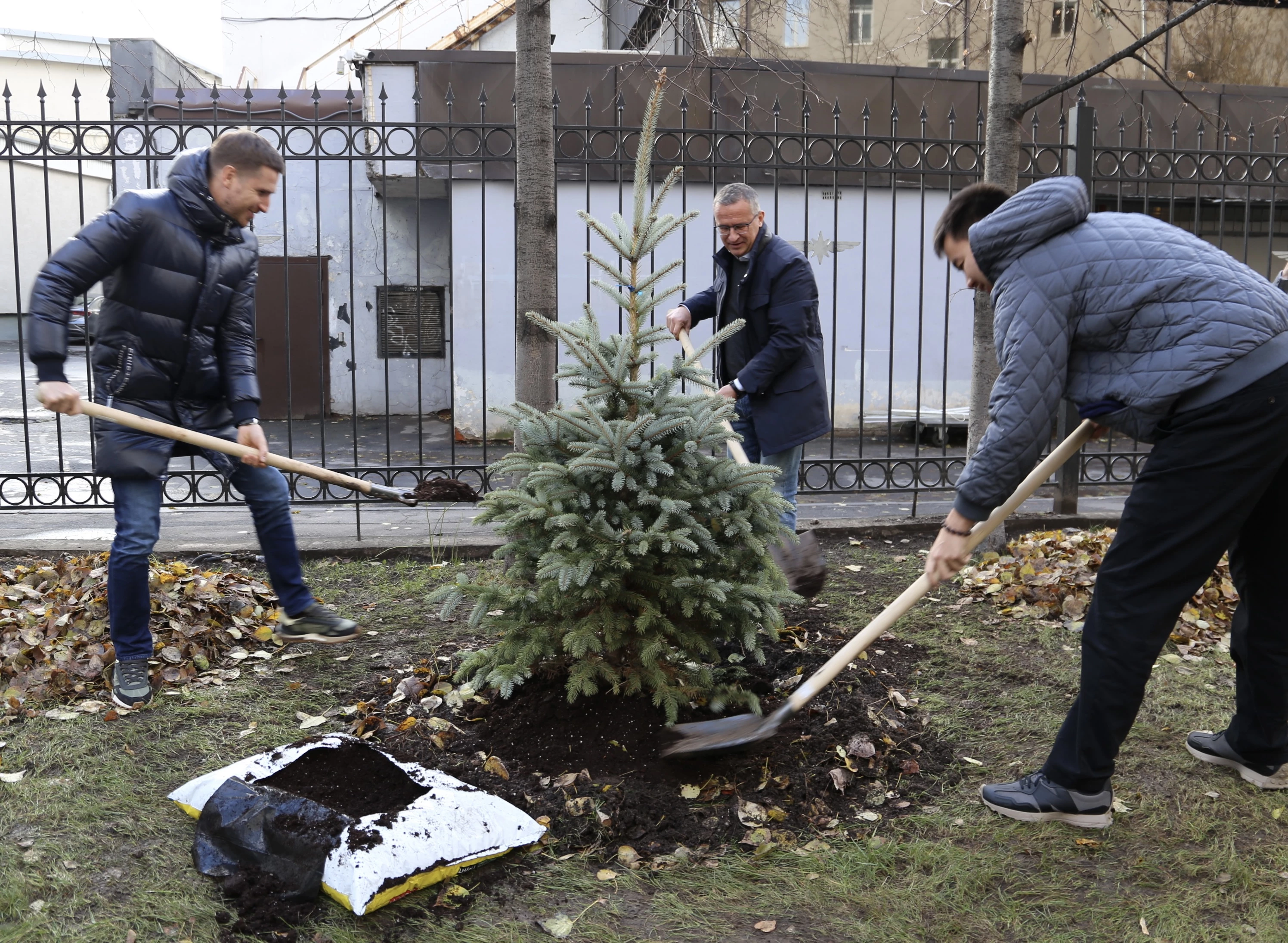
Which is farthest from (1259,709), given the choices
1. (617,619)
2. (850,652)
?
(617,619)

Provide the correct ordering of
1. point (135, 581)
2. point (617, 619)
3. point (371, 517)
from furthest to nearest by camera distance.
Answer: point (371, 517), point (135, 581), point (617, 619)

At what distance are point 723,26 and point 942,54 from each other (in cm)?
1086

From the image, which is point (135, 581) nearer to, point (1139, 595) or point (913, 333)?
point (1139, 595)

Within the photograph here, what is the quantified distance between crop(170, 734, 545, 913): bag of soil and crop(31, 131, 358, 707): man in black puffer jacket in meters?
1.01

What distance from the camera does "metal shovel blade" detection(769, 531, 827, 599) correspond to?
4.32 meters

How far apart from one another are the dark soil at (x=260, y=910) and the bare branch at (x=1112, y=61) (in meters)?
4.60

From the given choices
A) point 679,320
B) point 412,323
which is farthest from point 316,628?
point 412,323

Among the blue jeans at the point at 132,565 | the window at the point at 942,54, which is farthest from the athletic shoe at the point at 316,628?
the window at the point at 942,54

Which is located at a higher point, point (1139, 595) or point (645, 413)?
point (645, 413)

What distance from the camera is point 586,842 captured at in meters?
2.89

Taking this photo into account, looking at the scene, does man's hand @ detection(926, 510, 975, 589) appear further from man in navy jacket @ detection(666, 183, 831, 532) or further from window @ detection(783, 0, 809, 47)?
window @ detection(783, 0, 809, 47)

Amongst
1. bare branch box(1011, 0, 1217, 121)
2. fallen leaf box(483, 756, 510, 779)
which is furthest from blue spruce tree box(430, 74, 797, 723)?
bare branch box(1011, 0, 1217, 121)

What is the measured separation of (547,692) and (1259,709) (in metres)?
2.17

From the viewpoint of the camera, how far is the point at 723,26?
19.6 feet
